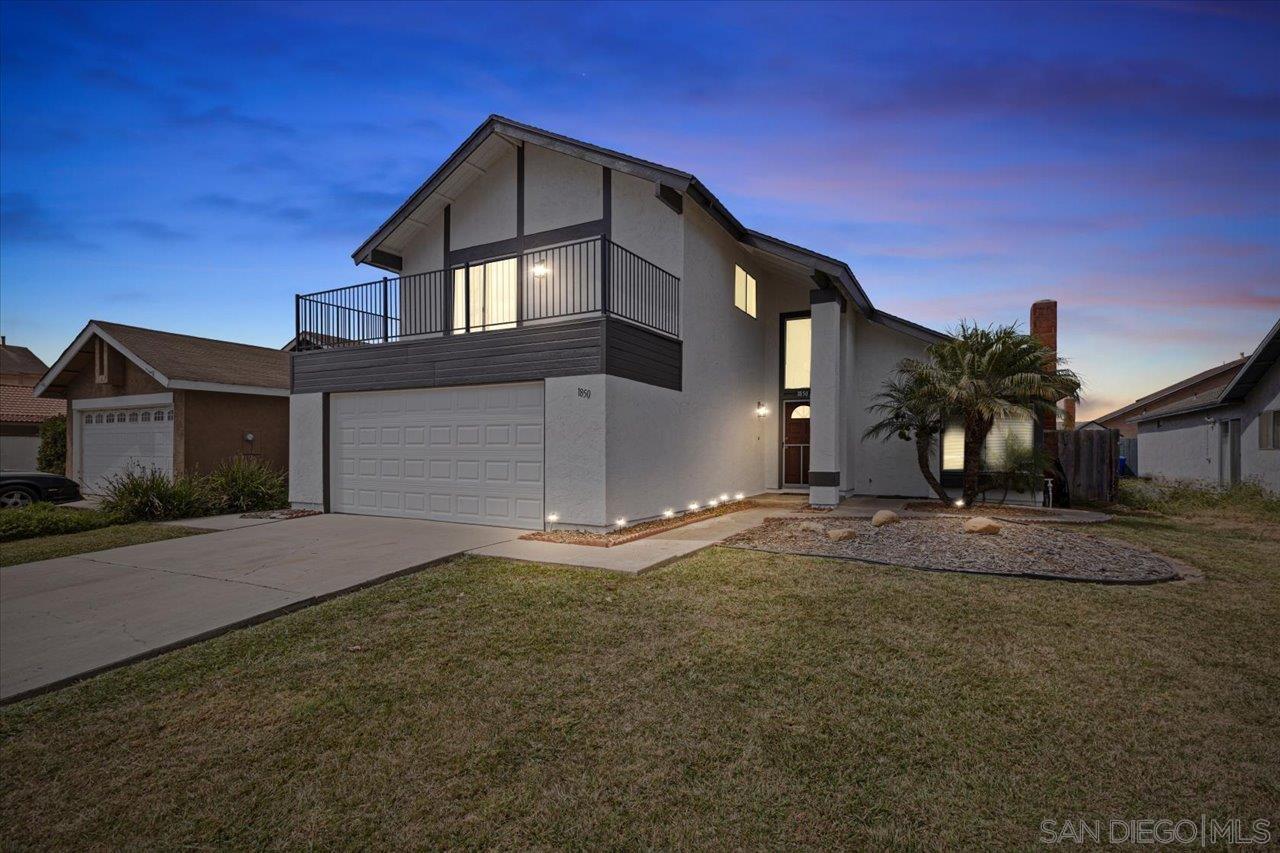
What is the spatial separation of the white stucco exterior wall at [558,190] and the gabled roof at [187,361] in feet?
30.7

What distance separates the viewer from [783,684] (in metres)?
3.95

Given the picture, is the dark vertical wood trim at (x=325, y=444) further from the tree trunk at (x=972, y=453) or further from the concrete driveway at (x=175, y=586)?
the tree trunk at (x=972, y=453)

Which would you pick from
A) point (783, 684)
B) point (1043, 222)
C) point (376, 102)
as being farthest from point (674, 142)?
point (783, 684)

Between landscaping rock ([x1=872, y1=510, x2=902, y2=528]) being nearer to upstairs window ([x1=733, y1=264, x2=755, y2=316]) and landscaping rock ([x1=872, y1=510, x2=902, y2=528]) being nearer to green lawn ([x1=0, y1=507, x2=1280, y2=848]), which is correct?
green lawn ([x1=0, y1=507, x2=1280, y2=848])

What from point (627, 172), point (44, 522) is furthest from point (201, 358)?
point (627, 172)

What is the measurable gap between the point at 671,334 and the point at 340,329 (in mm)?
7339

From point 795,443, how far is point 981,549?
8288 mm

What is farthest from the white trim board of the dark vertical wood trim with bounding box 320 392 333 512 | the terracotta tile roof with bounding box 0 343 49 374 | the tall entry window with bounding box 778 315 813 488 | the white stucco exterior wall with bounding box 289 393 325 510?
the terracotta tile roof with bounding box 0 343 49 374

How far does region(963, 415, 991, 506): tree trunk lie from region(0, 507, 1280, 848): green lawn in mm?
6272

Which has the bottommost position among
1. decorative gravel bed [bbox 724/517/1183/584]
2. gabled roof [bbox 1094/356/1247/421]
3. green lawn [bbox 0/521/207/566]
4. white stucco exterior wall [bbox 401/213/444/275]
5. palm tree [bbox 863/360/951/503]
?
green lawn [bbox 0/521/207/566]

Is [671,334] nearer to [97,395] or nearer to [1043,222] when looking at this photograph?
[1043,222]

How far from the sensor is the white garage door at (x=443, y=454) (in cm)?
1004

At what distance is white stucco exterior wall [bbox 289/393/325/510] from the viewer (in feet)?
40.9

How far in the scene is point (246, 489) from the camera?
1304 centimetres
